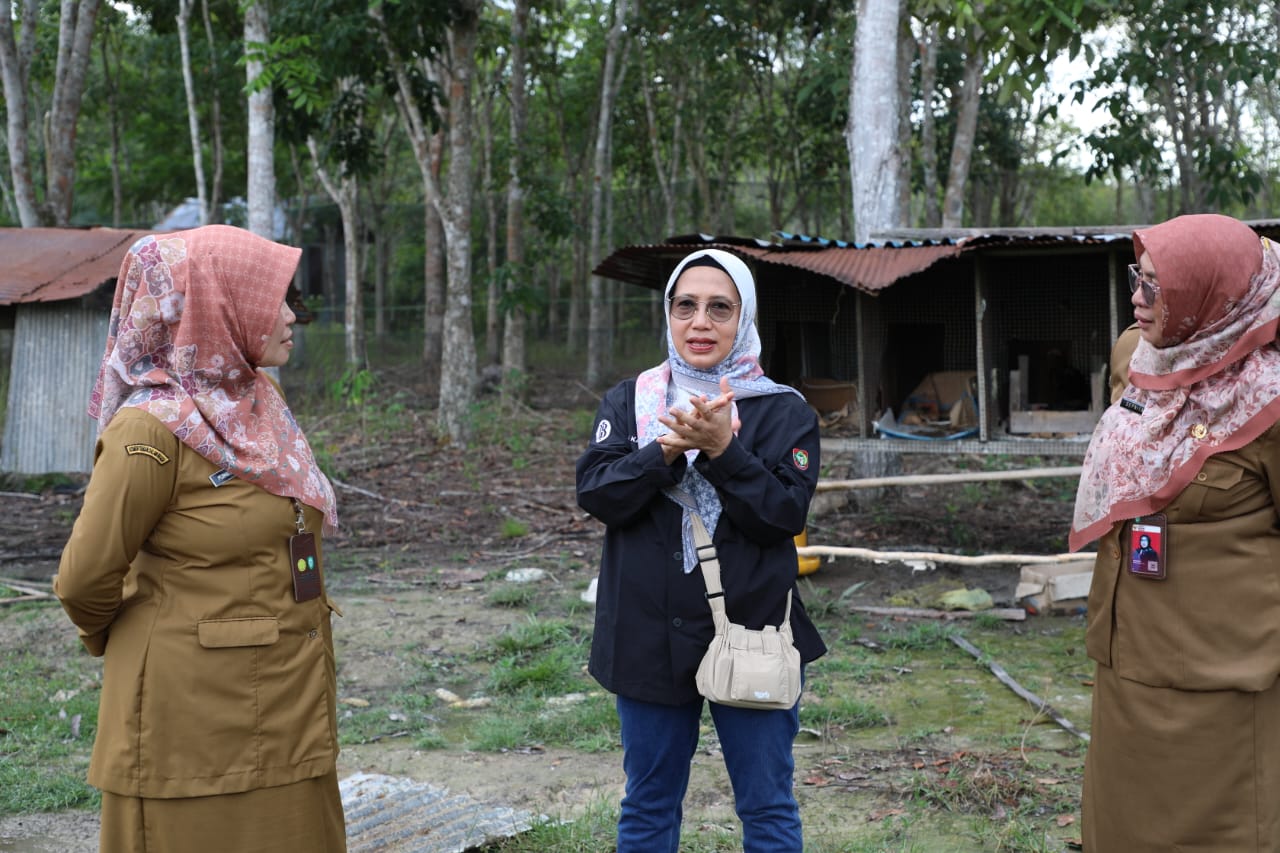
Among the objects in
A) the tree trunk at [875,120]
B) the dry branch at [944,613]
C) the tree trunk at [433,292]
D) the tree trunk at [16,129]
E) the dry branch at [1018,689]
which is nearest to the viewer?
the dry branch at [1018,689]

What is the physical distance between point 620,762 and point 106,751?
244cm

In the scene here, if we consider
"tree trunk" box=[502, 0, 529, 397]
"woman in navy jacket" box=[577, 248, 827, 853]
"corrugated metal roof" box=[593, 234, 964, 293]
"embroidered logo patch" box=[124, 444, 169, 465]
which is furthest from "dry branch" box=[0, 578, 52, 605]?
"tree trunk" box=[502, 0, 529, 397]

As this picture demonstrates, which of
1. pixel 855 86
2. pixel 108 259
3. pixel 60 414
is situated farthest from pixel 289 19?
pixel 855 86

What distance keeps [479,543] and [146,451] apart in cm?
638

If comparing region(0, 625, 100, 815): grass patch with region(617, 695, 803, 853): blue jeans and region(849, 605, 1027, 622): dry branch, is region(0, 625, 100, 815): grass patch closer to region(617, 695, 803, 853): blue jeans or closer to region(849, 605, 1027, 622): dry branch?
region(617, 695, 803, 853): blue jeans

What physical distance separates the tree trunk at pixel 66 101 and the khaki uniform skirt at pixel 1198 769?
10.4 meters

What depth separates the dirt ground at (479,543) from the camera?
14.9 feet

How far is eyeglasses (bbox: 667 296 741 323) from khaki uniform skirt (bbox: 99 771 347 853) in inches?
54.4

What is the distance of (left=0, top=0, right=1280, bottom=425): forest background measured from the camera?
10203mm

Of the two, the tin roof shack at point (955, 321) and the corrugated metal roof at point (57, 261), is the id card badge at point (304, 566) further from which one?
the corrugated metal roof at point (57, 261)

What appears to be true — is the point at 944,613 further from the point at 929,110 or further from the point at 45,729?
the point at 929,110

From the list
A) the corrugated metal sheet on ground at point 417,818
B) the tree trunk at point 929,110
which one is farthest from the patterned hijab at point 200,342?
the tree trunk at point 929,110

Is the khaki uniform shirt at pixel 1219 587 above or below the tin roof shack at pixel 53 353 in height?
below

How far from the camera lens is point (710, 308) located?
2889mm
